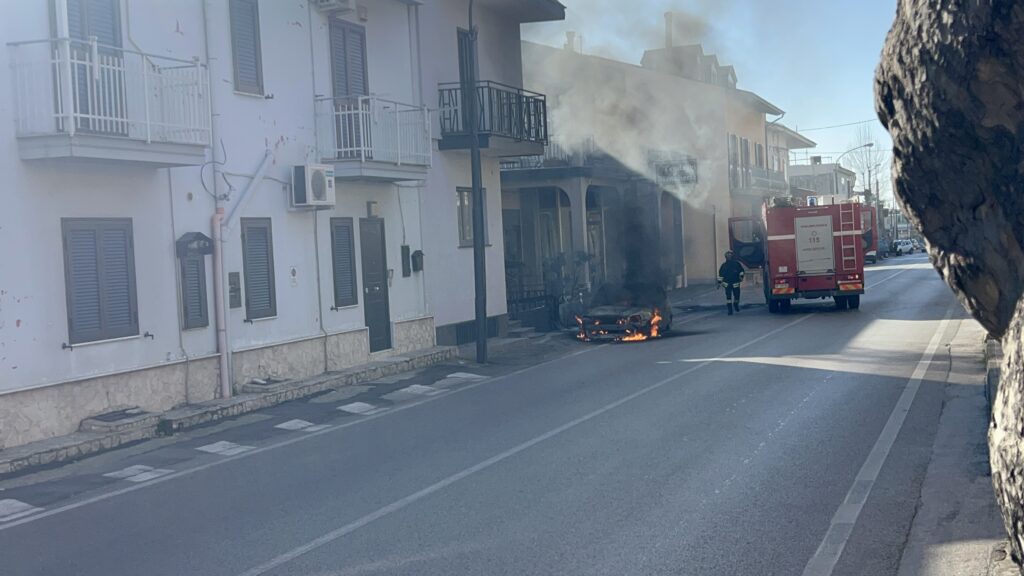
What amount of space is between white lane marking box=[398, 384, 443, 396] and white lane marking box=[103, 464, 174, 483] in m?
4.84

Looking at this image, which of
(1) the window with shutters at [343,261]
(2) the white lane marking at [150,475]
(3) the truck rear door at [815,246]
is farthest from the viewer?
(3) the truck rear door at [815,246]

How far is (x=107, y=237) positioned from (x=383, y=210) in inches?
252

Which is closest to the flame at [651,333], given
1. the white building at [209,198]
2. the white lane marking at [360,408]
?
the white building at [209,198]

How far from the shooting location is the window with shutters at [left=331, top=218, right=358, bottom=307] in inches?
633

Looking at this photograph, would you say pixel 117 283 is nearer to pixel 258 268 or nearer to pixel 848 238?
pixel 258 268

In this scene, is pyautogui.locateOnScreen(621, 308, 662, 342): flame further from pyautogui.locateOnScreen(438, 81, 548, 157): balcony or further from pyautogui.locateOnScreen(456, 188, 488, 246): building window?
pyautogui.locateOnScreen(438, 81, 548, 157): balcony

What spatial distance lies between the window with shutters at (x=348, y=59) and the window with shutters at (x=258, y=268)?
303 cm

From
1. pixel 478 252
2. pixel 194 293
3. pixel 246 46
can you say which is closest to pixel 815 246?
pixel 478 252

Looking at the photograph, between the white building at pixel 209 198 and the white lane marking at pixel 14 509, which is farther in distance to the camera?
the white building at pixel 209 198

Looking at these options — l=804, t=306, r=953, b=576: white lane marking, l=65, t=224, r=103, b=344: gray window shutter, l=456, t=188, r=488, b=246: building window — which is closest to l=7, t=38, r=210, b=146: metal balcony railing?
l=65, t=224, r=103, b=344: gray window shutter

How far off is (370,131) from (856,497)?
35.7 ft

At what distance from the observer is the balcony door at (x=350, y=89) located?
1584cm

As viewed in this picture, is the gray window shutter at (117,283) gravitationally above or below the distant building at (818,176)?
below

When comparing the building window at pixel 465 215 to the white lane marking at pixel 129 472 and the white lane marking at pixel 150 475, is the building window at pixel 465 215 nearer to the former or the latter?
the white lane marking at pixel 129 472
